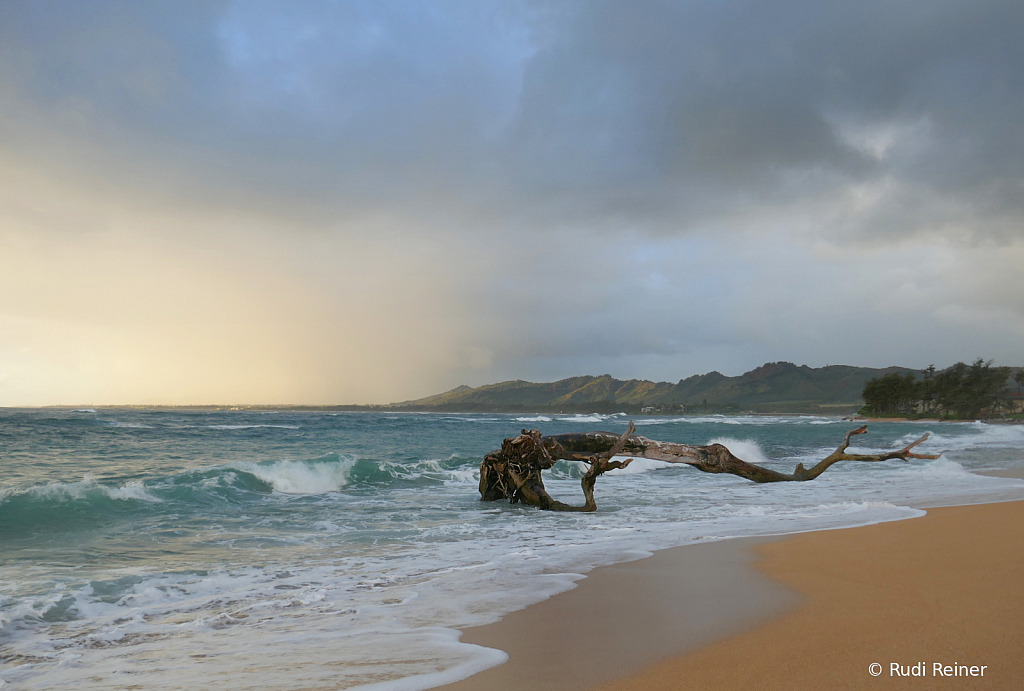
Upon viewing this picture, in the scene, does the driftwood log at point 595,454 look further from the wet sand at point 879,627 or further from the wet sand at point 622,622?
the wet sand at point 622,622

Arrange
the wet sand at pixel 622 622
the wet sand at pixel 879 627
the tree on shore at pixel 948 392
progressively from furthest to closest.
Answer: the tree on shore at pixel 948 392
the wet sand at pixel 622 622
the wet sand at pixel 879 627

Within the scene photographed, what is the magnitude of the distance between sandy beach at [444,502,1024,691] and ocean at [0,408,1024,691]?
0.42 m

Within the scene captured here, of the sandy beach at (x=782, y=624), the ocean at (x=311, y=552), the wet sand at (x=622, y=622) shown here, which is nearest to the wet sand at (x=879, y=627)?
the sandy beach at (x=782, y=624)

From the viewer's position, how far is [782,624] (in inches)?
146

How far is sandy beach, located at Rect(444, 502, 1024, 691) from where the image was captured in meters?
2.88

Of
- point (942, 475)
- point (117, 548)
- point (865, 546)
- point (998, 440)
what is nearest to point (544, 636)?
point (865, 546)

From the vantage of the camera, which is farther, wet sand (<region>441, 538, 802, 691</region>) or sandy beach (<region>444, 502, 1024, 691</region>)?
wet sand (<region>441, 538, 802, 691</region>)

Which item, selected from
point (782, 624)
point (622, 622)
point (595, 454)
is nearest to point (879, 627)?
point (782, 624)

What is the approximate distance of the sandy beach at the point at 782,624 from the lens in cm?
288

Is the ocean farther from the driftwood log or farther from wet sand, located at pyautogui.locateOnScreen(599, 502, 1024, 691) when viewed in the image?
wet sand, located at pyautogui.locateOnScreen(599, 502, 1024, 691)

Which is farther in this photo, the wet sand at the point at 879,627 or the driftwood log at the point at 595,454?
the driftwood log at the point at 595,454

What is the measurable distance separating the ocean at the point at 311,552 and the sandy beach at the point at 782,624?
16.4 inches

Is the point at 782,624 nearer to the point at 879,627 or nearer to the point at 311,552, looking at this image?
the point at 879,627

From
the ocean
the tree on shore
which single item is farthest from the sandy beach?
the tree on shore
